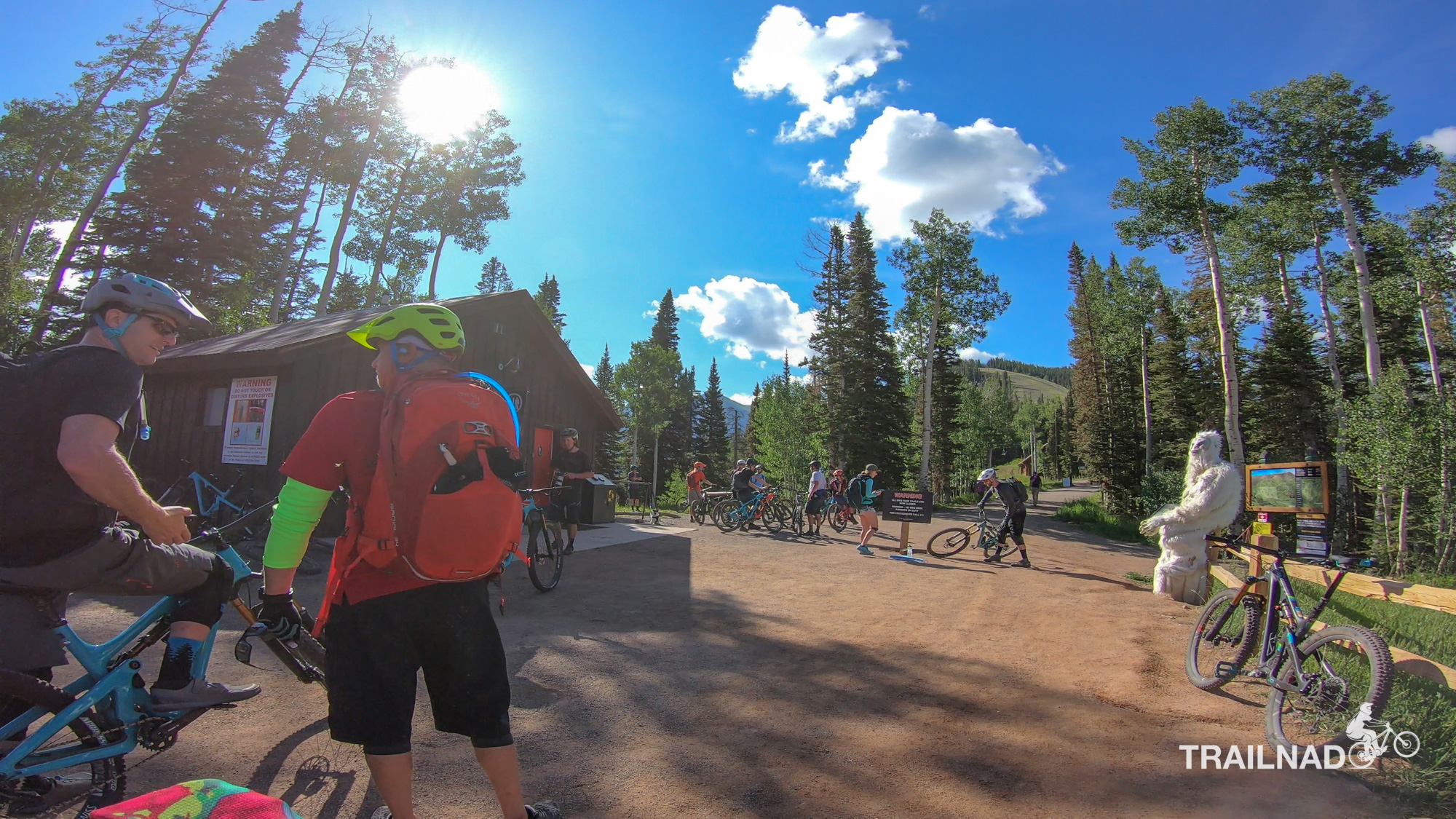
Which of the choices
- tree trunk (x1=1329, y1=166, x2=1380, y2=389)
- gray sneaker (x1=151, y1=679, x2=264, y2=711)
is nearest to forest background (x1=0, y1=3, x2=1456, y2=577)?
tree trunk (x1=1329, y1=166, x2=1380, y2=389)

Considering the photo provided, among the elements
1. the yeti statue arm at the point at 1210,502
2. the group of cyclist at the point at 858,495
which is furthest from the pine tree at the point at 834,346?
the yeti statue arm at the point at 1210,502

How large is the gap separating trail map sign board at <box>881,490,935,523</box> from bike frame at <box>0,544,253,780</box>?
10.5 metres

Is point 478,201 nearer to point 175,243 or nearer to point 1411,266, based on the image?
point 175,243

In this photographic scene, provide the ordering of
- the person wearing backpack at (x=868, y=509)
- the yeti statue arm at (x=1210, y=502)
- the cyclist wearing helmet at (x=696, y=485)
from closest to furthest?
the yeti statue arm at (x=1210, y=502)
the person wearing backpack at (x=868, y=509)
the cyclist wearing helmet at (x=696, y=485)

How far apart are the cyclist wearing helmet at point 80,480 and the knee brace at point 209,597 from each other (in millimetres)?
257

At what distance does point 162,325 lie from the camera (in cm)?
246

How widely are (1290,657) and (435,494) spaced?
506cm

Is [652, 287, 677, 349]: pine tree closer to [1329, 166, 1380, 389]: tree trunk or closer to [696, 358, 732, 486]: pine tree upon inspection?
[696, 358, 732, 486]: pine tree

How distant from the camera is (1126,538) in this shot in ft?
65.9

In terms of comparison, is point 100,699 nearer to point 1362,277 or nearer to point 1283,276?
point 1362,277

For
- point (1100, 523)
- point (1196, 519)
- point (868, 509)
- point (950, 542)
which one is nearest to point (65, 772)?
point (1196, 519)

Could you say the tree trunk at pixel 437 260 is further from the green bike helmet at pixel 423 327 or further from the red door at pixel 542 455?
the green bike helmet at pixel 423 327

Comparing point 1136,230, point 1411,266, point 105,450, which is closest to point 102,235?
point 105,450

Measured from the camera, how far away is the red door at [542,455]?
13930 mm
